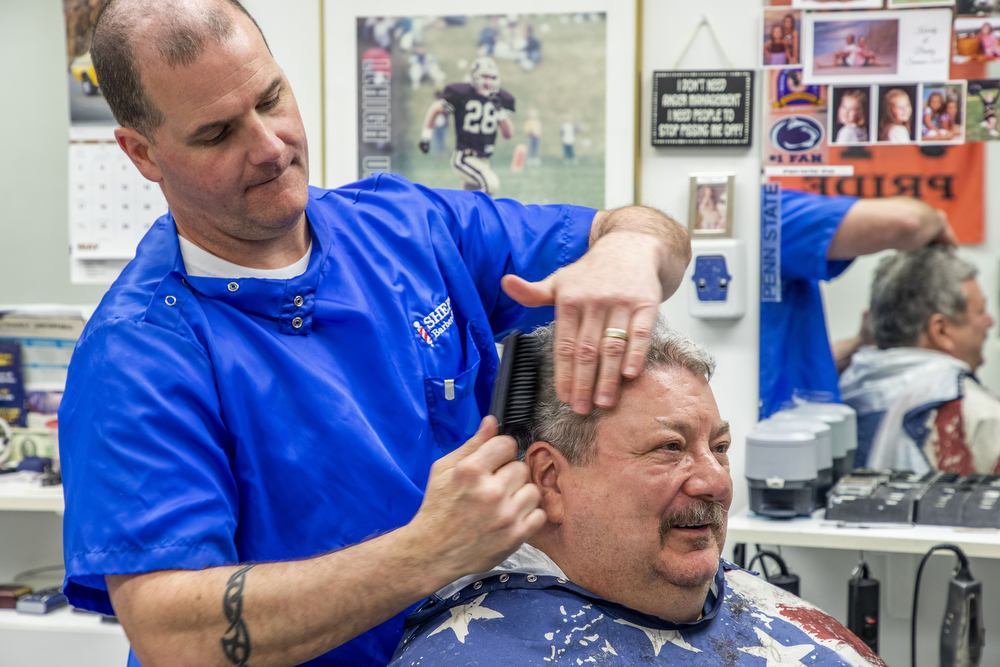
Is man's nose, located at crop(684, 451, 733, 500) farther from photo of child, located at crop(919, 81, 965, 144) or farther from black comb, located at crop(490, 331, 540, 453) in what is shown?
photo of child, located at crop(919, 81, 965, 144)

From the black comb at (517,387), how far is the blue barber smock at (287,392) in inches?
5.5

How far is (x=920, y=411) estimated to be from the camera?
2.74 m

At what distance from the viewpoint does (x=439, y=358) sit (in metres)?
1.56

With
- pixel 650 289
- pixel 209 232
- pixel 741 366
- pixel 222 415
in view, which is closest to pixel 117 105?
pixel 209 232

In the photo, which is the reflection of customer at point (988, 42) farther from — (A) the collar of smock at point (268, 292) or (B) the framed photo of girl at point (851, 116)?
(A) the collar of smock at point (268, 292)

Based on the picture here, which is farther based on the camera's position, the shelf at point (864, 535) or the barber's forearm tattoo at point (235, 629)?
the shelf at point (864, 535)

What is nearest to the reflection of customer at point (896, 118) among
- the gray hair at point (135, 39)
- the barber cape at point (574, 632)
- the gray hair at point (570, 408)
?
the gray hair at point (570, 408)

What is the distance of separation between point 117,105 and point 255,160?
240 mm

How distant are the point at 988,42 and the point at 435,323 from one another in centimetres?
210

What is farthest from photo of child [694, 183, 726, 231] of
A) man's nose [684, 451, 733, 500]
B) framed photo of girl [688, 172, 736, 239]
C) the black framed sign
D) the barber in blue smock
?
man's nose [684, 451, 733, 500]

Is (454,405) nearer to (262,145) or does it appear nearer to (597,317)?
(597,317)

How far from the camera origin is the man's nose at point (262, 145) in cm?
131

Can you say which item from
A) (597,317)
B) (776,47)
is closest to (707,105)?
(776,47)

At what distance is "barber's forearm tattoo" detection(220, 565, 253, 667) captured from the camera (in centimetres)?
112
